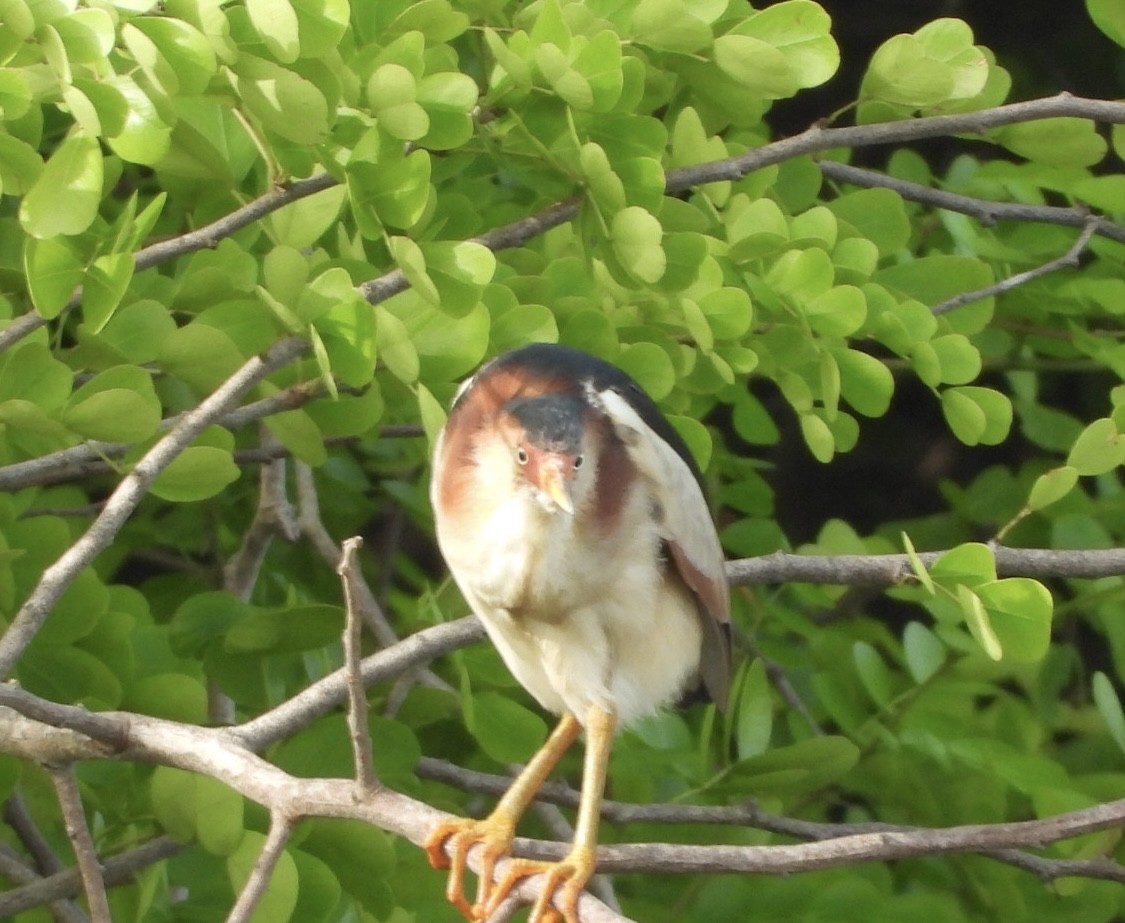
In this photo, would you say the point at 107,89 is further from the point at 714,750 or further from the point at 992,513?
the point at 992,513

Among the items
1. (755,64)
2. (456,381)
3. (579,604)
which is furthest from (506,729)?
(755,64)

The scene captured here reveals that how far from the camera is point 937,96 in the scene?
209 centimetres

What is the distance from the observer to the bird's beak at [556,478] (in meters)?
1.79

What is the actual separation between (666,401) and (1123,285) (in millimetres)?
708

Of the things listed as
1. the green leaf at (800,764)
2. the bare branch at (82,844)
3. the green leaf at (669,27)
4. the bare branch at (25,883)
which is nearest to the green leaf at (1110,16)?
the green leaf at (669,27)

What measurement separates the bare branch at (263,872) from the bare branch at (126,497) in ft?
1.12

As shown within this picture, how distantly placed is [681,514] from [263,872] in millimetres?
675

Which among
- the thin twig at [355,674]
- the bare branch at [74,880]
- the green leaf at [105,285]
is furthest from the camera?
the bare branch at [74,880]

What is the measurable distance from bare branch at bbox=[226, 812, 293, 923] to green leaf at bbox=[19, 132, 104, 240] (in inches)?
24.2

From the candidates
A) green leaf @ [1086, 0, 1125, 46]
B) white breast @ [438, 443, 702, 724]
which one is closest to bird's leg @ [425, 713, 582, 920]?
white breast @ [438, 443, 702, 724]

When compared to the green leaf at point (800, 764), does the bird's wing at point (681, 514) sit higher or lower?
higher

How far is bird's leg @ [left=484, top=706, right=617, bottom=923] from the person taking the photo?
182cm

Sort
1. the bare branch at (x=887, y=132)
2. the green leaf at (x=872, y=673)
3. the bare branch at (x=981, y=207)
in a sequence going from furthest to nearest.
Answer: the green leaf at (x=872, y=673) → the bare branch at (x=981, y=207) → the bare branch at (x=887, y=132)

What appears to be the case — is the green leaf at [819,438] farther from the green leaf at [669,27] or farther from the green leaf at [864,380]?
the green leaf at [669,27]
